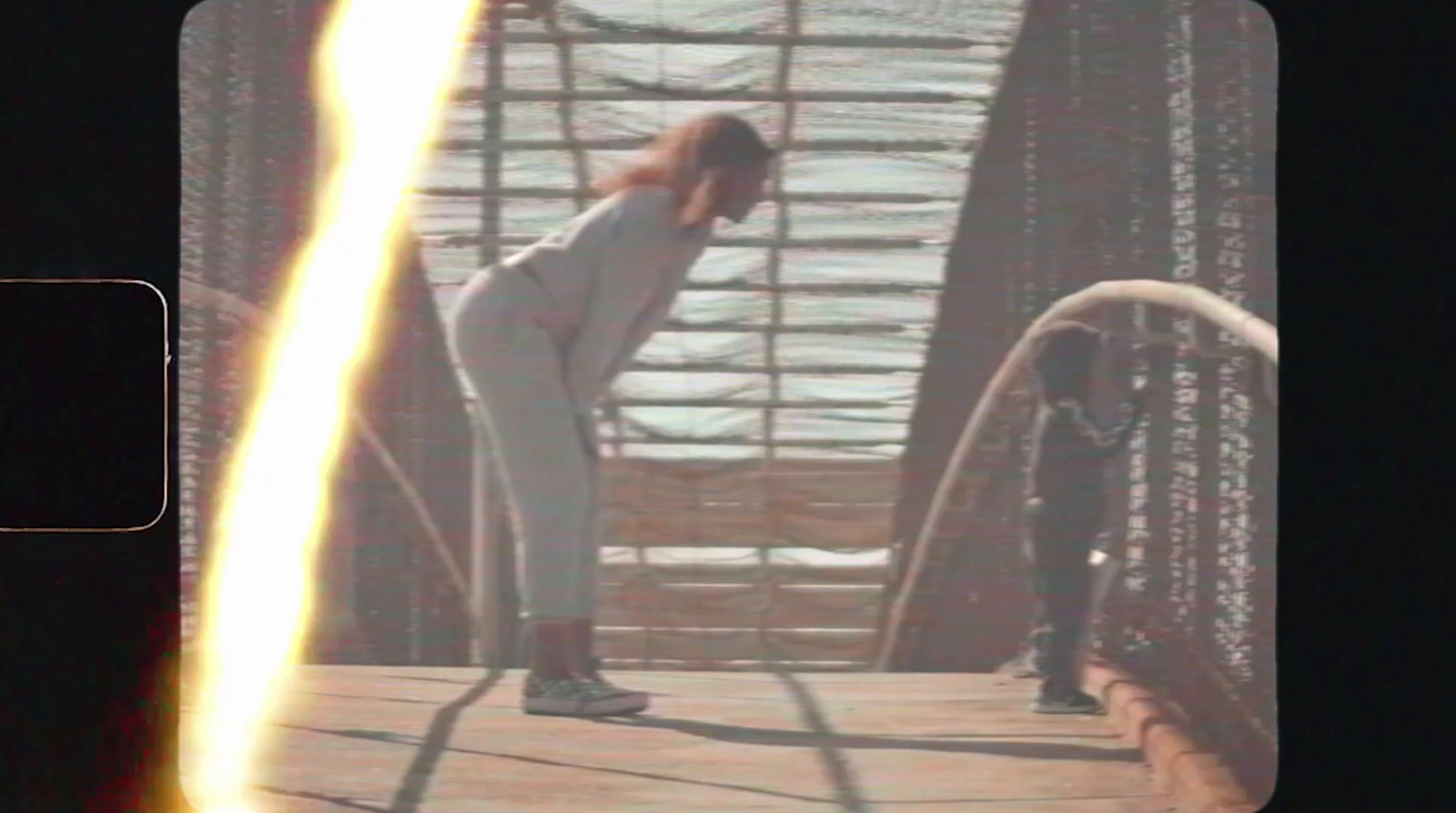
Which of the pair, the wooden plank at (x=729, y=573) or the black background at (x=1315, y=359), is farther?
the black background at (x=1315, y=359)

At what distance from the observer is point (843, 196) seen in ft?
8.05

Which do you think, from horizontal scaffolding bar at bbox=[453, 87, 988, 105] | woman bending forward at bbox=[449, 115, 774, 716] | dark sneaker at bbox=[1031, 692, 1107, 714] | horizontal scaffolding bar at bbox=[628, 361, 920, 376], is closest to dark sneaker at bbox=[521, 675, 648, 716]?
woman bending forward at bbox=[449, 115, 774, 716]

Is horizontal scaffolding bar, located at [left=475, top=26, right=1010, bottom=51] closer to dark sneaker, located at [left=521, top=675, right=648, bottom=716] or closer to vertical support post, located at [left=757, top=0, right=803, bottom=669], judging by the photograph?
vertical support post, located at [left=757, top=0, right=803, bottom=669]

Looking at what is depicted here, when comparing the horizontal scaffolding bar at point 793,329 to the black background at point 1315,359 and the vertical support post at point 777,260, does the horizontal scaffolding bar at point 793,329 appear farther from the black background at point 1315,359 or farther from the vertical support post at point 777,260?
the black background at point 1315,359

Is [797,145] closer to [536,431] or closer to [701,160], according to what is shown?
[701,160]

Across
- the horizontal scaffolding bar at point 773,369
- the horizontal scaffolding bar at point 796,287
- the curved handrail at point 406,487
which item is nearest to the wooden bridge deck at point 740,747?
the curved handrail at point 406,487

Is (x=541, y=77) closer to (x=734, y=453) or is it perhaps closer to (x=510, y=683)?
(x=734, y=453)

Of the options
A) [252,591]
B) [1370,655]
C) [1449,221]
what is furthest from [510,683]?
[1449,221]

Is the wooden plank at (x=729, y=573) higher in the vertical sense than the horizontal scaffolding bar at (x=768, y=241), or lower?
lower

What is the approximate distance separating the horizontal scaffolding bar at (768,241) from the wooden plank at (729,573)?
0.46 metres

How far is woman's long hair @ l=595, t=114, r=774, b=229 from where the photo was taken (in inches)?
96.5

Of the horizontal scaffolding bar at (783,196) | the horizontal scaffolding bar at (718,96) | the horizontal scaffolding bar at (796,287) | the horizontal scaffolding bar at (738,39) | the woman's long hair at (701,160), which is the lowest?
the horizontal scaffolding bar at (796,287)

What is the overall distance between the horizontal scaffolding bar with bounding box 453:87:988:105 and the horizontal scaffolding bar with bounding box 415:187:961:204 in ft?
0.43

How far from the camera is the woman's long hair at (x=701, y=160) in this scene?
2.45 meters
